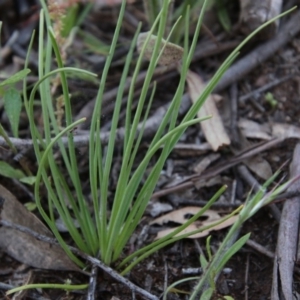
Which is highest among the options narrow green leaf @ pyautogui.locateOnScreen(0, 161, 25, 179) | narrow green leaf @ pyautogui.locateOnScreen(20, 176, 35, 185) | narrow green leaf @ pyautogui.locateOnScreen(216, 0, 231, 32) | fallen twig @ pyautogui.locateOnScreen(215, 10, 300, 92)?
narrow green leaf @ pyautogui.locateOnScreen(216, 0, 231, 32)

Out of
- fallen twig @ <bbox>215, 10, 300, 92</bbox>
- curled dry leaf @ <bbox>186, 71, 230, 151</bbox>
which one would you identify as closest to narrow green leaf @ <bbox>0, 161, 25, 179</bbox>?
curled dry leaf @ <bbox>186, 71, 230, 151</bbox>

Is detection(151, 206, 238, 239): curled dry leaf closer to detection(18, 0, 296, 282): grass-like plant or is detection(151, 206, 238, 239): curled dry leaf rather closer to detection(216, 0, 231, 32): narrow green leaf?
detection(18, 0, 296, 282): grass-like plant

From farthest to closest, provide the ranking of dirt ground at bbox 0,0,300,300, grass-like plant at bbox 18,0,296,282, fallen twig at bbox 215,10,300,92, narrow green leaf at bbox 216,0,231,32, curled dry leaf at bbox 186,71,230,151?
narrow green leaf at bbox 216,0,231,32 → fallen twig at bbox 215,10,300,92 → curled dry leaf at bbox 186,71,230,151 → dirt ground at bbox 0,0,300,300 → grass-like plant at bbox 18,0,296,282

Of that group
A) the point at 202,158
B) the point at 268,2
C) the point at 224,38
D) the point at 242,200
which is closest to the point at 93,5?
the point at 224,38

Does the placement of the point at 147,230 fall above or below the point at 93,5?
below

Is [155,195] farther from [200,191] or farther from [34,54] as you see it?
[34,54]

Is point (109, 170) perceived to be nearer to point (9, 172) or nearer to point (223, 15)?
point (9, 172)

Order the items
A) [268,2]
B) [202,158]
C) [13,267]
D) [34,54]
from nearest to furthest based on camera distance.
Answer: [13,267]
[202,158]
[268,2]
[34,54]
